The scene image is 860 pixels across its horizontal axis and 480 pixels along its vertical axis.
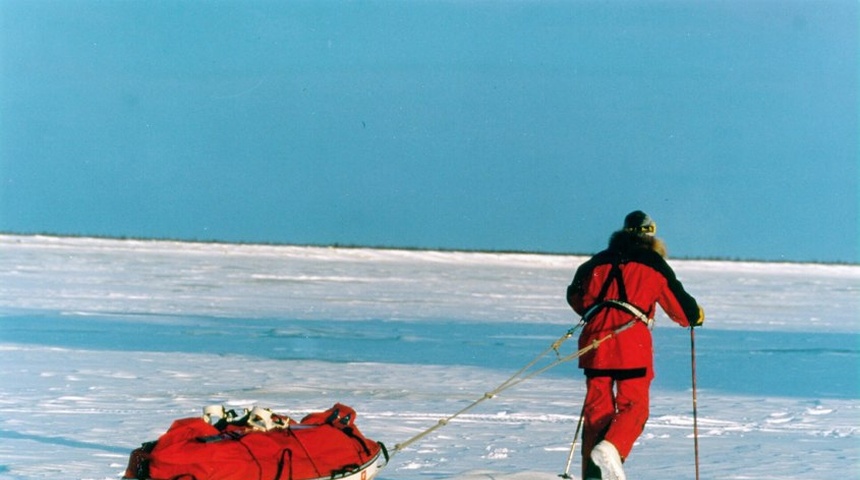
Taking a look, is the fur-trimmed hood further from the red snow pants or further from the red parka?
the red snow pants

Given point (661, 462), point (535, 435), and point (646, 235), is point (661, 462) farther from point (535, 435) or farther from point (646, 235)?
point (646, 235)

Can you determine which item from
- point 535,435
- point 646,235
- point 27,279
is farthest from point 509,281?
point 646,235

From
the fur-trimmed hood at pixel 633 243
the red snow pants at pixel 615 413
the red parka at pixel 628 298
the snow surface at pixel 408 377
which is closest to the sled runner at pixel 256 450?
the snow surface at pixel 408 377

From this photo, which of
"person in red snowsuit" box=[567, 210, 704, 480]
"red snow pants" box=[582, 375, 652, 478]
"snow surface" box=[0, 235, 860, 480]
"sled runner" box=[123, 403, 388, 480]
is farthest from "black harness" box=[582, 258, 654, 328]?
"sled runner" box=[123, 403, 388, 480]

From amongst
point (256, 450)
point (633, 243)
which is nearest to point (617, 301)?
point (633, 243)

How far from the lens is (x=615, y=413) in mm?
4625

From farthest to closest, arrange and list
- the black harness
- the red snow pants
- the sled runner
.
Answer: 1. the black harness
2. the red snow pants
3. the sled runner

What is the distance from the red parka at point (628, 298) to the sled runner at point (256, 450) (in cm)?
104

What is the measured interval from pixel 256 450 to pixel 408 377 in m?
5.42

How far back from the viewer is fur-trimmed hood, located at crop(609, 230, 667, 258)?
186 inches

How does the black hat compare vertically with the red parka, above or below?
above

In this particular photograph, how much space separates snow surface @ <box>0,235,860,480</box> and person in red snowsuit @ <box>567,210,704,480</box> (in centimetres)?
49

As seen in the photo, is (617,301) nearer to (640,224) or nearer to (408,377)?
(640,224)

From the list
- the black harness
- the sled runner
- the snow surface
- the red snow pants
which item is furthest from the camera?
the snow surface
